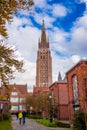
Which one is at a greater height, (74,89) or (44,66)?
(44,66)

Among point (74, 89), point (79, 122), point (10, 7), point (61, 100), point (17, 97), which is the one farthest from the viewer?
point (17, 97)

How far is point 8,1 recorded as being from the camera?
7418 millimetres

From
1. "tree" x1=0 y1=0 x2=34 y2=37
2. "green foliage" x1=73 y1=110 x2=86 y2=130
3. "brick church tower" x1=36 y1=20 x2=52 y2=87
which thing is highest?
"brick church tower" x1=36 y1=20 x2=52 y2=87

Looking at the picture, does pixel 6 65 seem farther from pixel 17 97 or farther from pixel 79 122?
pixel 17 97

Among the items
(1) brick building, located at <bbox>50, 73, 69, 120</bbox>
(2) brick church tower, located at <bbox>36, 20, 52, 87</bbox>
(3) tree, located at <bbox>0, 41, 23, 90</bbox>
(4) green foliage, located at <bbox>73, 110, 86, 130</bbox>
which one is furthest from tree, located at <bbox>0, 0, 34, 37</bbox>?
(2) brick church tower, located at <bbox>36, 20, 52, 87</bbox>

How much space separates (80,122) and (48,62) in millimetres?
116376

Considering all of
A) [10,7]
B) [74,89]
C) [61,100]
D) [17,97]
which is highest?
[10,7]

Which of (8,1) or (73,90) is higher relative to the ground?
(8,1)

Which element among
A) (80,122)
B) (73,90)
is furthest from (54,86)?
(80,122)

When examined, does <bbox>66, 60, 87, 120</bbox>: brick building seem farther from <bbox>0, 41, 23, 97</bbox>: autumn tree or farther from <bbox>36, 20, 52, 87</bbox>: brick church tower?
<bbox>36, 20, 52, 87</bbox>: brick church tower

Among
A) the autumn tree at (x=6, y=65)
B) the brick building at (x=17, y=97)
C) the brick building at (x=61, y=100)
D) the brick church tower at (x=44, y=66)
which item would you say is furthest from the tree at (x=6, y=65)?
the brick church tower at (x=44, y=66)

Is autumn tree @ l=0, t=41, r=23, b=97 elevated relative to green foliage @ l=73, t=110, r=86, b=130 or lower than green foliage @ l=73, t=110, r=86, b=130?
elevated

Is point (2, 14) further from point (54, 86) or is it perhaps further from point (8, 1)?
point (54, 86)

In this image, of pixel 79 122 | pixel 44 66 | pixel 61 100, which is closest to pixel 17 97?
pixel 44 66
